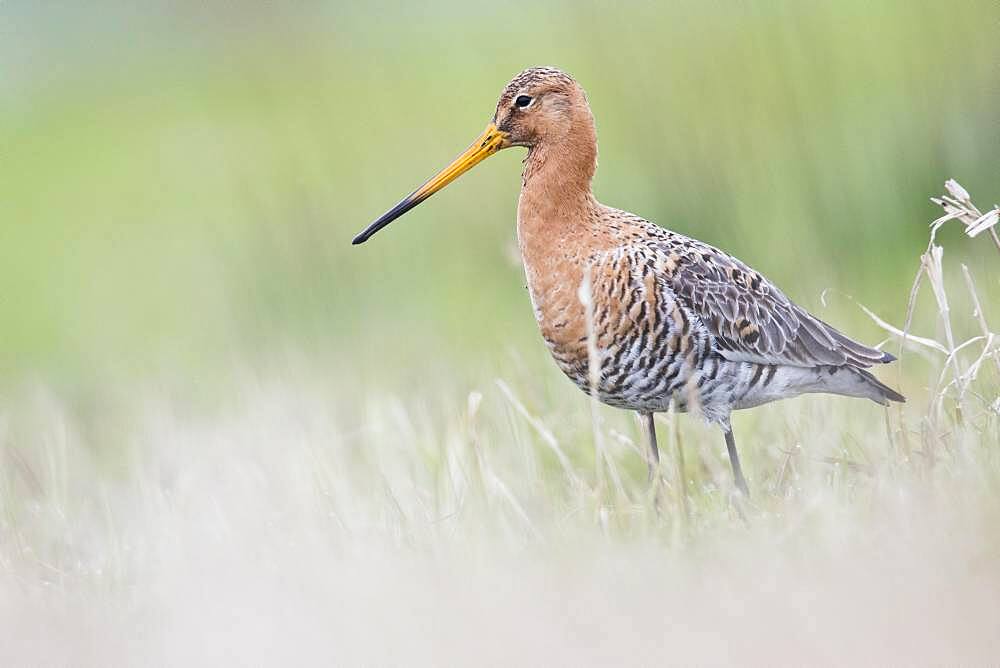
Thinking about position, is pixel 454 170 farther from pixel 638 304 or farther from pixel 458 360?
pixel 458 360

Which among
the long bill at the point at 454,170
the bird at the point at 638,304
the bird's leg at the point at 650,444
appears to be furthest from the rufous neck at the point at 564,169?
the bird's leg at the point at 650,444

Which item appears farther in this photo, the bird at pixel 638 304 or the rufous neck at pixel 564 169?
the rufous neck at pixel 564 169

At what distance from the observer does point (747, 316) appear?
5.28 metres

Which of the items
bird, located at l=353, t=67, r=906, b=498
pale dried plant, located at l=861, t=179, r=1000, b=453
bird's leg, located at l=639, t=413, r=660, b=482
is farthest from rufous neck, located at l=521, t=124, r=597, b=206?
pale dried plant, located at l=861, t=179, r=1000, b=453

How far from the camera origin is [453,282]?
9.62m

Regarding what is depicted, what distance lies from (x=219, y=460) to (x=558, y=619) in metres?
2.42

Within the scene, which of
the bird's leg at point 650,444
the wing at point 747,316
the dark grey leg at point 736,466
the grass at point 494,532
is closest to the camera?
the grass at point 494,532

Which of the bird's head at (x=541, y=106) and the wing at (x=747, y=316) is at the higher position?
the bird's head at (x=541, y=106)

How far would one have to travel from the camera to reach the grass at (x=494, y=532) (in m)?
3.43

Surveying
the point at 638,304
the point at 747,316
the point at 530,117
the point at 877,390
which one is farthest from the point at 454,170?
the point at 877,390

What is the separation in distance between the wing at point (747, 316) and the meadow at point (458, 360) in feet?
0.83

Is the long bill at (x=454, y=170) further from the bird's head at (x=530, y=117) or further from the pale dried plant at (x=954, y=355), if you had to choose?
the pale dried plant at (x=954, y=355)

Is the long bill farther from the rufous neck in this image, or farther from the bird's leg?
the bird's leg

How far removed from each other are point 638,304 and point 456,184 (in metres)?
6.92
